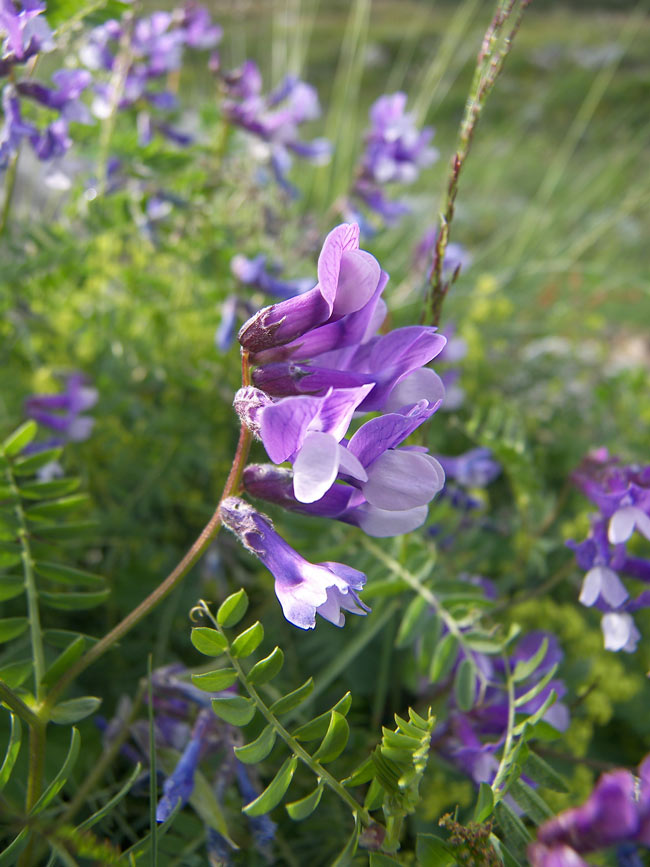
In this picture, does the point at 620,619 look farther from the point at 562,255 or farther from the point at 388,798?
the point at 562,255

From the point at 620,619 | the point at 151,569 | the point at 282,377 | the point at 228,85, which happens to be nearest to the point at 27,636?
the point at 151,569

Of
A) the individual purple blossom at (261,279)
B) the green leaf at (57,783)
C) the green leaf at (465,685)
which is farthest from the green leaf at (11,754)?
the individual purple blossom at (261,279)

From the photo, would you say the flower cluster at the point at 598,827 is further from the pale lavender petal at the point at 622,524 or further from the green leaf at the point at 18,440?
the green leaf at the point at 18,440

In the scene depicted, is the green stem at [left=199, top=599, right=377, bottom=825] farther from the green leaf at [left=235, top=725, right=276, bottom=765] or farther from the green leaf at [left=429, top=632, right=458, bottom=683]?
the green leaf at [left=429, top=632, right=458, bottom=683]

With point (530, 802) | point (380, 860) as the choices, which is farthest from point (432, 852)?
point (530, 802)

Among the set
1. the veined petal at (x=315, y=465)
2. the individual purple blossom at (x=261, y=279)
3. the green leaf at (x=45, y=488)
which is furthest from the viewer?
the individual purple blossom at (x=261, y=279)

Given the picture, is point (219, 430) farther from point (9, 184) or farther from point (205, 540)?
point (205, 540)
